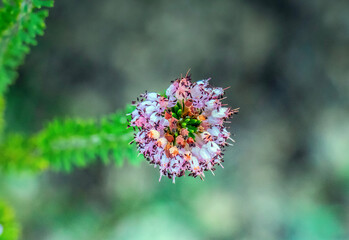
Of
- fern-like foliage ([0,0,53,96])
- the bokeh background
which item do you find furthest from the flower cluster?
the bokeh background

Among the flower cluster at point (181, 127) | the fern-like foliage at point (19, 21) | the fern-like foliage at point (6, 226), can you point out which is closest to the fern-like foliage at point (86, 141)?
the flower cluster at point (181, 127)

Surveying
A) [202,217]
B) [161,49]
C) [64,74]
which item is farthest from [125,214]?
[161,49]

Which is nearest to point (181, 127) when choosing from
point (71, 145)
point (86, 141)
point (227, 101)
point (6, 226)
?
point (86, 141)

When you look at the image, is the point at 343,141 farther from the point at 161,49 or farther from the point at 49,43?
the point at 49,43

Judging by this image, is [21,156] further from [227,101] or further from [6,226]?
[227,101]

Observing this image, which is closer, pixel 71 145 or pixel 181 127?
pixel 181 127

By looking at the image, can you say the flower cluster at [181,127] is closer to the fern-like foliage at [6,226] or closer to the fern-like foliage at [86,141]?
the fern-like foliage at [86,141]
